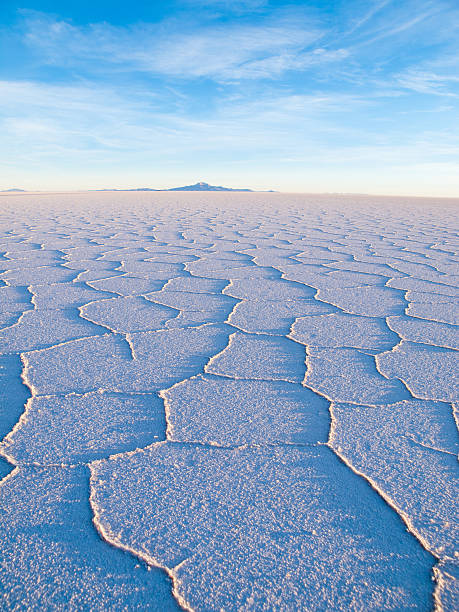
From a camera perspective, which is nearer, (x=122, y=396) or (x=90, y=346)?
(x=122, y=396)

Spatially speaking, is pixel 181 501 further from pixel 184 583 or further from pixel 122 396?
pixel 122 396

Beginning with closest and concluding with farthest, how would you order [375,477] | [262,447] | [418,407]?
[375,477] → [262,447] → [418,407]

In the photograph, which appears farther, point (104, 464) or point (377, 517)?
point (104, 464)

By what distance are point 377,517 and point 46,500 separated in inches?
26.0

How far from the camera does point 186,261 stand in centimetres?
353

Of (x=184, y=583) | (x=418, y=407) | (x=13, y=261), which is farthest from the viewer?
(x=13, y=261)

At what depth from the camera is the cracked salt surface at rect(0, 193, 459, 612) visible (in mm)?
750

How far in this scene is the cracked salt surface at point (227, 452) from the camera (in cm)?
75

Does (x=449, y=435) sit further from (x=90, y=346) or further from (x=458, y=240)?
(x=458, y=240)

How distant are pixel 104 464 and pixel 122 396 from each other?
334mm

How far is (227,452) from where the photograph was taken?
1080 mm

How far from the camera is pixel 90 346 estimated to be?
1729 mm

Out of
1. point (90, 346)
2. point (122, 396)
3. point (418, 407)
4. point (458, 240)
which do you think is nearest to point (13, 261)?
point (90, 346)

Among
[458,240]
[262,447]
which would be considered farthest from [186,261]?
[458,240]
